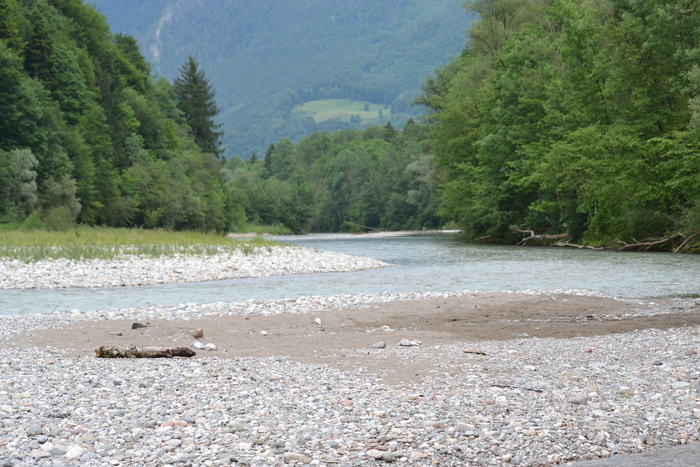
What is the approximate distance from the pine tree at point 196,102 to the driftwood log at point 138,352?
10268 centimetres

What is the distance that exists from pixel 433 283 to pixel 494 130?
118 ft

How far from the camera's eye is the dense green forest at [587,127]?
36.7 metres

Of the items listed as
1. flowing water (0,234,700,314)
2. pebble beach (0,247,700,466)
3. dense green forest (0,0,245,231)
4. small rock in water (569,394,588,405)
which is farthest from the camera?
dense green forest (0,0,245,231)

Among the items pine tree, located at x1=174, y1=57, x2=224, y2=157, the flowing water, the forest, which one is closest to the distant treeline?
pine tree, located at x1=174, y1=57, x2=224, y2=157

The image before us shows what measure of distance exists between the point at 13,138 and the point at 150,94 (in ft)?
133

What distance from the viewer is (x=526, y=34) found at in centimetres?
5669

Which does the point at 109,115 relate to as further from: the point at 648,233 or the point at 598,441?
the point at 598,441

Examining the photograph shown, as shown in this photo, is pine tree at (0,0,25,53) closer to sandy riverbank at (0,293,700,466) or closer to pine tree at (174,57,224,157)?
pine tree at (174,57,224,157)

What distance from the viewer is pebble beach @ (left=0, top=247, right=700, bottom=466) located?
21.7 ft

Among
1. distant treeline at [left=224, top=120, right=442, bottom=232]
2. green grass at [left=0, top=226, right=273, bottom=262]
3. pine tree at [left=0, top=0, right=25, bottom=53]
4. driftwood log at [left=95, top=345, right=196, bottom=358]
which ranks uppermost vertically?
pine tree at [left=0, top=0, right=25, bottom=53]

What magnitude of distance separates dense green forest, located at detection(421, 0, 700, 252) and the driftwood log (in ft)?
74.8

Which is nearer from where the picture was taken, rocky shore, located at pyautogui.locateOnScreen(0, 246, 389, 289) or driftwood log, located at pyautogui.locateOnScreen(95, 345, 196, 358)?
driftwood log, located at pyautogui.locateOnScreen(95, 345, 196, 358)

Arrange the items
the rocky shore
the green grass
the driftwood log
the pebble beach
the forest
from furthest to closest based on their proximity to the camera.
A: the forest
the green grass
the rocky shore
the driftwood log
the pebble beach

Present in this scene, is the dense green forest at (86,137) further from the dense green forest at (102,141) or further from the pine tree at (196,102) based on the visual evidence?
the pine tree at (196,102)
